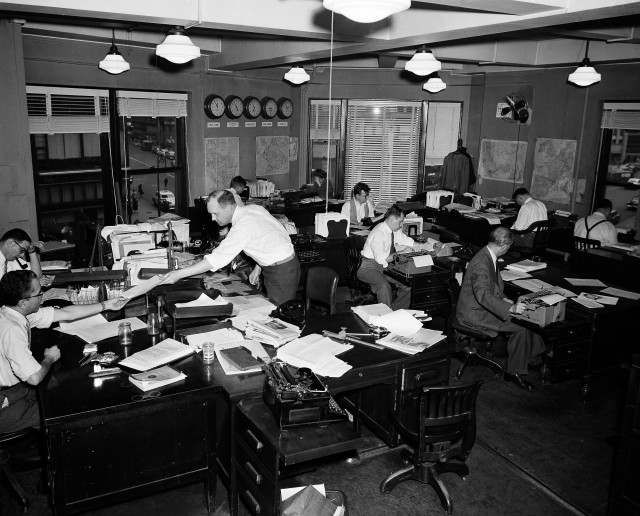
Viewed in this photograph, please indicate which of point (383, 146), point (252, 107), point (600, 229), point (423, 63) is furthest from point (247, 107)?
point (600, 229)

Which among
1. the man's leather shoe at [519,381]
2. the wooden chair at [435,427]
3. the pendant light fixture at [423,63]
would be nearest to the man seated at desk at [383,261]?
the man's leather shoe at [519,381]

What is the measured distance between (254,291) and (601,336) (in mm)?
3262

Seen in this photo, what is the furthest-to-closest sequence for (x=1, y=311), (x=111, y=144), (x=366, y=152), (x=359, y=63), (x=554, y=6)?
(x=366, y=152) → (x=359, y=63) → (x=111, y=144) → (x=554, y=6) → (x=1, y=311)

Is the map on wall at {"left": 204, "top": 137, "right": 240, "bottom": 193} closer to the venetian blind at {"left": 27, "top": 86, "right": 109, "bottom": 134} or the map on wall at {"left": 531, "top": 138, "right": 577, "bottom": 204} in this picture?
the venetian blind at {"left": 27, "top": 86, "right": 109, "bottom": 134}

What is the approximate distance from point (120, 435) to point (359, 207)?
20.4 feet

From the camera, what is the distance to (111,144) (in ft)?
29.5

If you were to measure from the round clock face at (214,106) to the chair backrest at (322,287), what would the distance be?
5631 millimetres

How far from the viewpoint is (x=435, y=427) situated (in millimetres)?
3818

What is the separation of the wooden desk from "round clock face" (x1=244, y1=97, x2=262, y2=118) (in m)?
7.84

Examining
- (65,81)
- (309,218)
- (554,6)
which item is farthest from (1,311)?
(309,218)

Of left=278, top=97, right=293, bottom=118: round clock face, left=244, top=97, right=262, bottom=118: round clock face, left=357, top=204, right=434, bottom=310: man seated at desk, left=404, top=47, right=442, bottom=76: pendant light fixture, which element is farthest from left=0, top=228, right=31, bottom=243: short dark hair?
left=278, top=97, right=293, bottom=118: round clock face

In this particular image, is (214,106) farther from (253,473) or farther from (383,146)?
(253,473)

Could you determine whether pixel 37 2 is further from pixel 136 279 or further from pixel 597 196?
pixel 597 196

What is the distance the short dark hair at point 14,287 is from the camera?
3.74 meters
